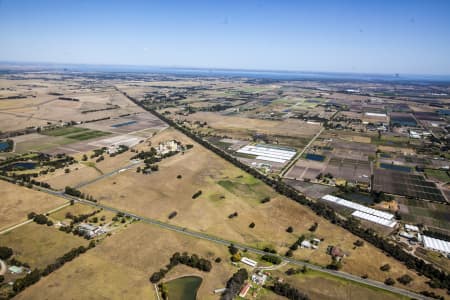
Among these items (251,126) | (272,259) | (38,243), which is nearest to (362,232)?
(272,259)

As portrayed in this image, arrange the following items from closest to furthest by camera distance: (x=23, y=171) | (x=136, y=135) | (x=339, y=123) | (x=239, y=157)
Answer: (x=23, y=171) < (x=239, y=157) < (x=136, y=135) < (x=339, y=123)

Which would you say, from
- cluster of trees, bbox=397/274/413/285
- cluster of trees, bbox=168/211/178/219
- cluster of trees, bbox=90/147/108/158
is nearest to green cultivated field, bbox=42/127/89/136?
cluster of trees, bbox=90/147/108/158

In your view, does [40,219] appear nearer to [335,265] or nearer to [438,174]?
[335,265]

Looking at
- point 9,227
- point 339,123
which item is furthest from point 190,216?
point 339,123

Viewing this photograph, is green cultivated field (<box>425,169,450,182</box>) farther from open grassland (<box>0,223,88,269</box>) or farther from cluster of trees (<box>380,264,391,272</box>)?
open grassland (<box>0,223,88,269</box>)

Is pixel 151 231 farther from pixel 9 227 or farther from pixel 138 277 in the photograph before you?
pixel 9 227

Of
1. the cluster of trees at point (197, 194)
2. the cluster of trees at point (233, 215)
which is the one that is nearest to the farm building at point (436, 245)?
the cluster of trees at point (233, 215)
